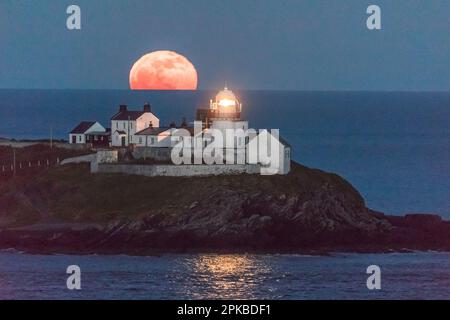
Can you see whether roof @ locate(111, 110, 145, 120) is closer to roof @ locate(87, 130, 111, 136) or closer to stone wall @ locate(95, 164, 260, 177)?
roof @ locate(87, 130, 111, 136)

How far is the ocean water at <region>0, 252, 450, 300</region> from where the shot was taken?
93.7 m

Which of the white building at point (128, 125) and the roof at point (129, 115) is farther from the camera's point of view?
the roof at point (129, 115)

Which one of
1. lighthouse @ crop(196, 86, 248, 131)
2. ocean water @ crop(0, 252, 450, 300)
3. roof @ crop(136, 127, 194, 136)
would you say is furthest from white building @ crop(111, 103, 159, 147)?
ocean water @ crop(0, 252, 450, 300)

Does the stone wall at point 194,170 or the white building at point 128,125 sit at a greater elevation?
the white building at point 128,125

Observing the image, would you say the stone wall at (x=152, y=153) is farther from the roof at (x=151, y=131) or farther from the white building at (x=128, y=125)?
the white building at (x=128, y=125)

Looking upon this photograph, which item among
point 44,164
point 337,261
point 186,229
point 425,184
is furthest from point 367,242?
point 425,184

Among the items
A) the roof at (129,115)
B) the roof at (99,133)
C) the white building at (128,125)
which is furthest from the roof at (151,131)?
the roof at (99,133)

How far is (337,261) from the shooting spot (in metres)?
102

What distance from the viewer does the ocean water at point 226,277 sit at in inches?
3688

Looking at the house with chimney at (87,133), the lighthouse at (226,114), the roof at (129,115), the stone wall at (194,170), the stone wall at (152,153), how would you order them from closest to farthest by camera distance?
1. the stone wall at (194,170)
2. the stone wall at (152,153)
3. the lighthouse at (226,114)
4. the roof at (129,115)
5. the house with chimney at (87,133)

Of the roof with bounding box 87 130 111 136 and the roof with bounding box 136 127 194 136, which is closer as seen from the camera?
the roof with bounding box 136 127 194 136

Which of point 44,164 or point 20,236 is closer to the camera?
point 20,236
